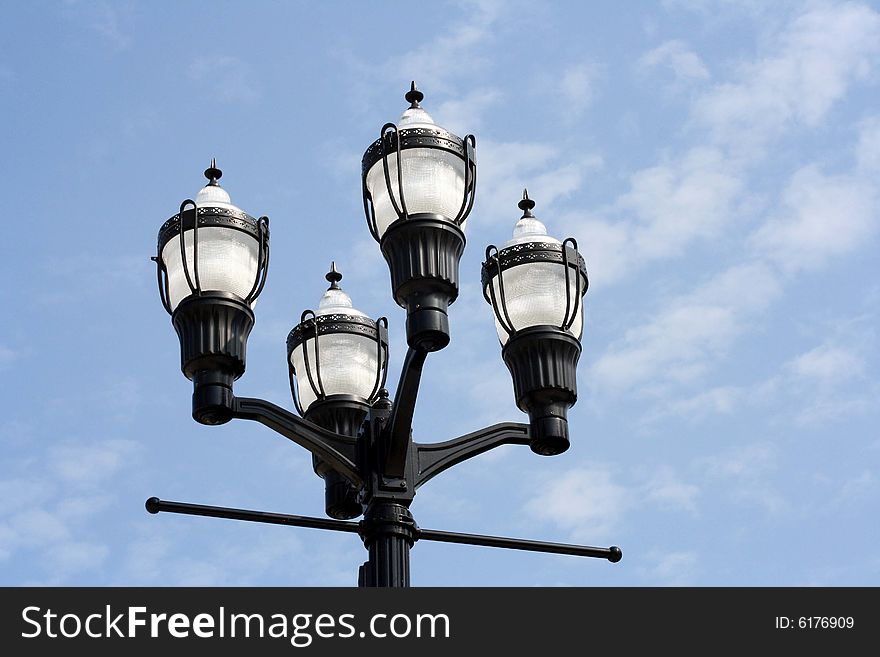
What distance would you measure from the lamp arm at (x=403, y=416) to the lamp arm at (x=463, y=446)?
124 mm

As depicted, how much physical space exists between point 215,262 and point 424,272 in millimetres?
1167

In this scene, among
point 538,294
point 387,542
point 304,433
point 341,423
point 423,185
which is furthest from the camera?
point 341,423

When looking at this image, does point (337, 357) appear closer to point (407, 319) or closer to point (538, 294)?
point (538, 294)

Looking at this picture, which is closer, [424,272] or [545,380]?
[424,272]

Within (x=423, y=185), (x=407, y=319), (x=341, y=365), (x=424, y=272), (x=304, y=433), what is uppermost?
(x=423, y=185)

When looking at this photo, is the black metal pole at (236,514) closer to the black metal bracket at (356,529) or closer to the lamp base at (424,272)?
the black metal bracket at (356,529)

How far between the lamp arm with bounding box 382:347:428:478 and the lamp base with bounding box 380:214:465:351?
161 millimetres

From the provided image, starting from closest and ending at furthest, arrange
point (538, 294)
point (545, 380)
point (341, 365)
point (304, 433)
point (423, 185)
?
point (423, 185) → point (304, 433) → point (545, 380) → point (538, 294) → point (341, 365)

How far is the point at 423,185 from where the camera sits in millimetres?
8359

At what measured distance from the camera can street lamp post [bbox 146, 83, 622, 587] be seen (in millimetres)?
8297

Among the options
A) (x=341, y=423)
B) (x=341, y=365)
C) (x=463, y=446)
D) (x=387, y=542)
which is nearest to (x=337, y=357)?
(x=341, y=365)

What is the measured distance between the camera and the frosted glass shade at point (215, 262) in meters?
8.66

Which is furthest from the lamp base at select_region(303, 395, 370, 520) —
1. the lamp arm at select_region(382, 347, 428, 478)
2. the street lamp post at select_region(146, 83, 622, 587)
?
the lamp arm at select_region(382, 347, 428, 478)
